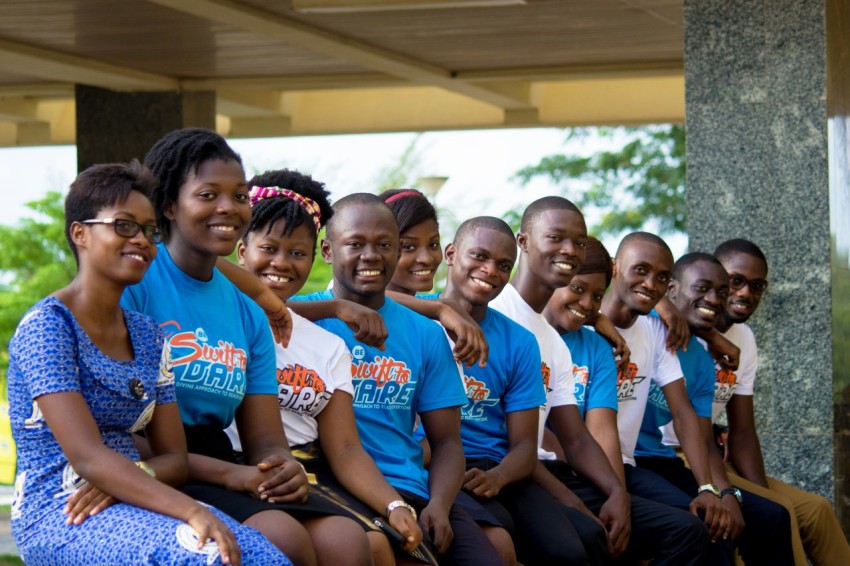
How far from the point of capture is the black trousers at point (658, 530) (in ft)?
18.6

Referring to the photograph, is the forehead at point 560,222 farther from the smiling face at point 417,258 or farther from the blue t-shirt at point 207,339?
the blue t-shirt at point 207,339

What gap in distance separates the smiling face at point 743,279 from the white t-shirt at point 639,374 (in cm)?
56

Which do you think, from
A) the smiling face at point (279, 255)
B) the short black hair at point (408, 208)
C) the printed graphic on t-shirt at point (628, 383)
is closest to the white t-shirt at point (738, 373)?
the printed graphic on t-shirt at point (628, 383)

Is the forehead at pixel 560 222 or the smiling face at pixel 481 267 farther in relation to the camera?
the forehead at pixel 560 222

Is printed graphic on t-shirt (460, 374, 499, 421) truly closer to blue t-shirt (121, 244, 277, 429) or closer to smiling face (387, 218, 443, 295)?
smiling face (387, 218, 443, 295)

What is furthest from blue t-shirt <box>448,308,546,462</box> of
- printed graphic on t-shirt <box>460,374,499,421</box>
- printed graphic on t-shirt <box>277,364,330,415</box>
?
printed graphic on t-shirt <box>277,364,330,415</box>

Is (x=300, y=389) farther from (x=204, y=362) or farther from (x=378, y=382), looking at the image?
(x=204, y=362)

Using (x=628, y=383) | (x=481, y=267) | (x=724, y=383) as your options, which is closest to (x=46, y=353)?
(x=481, y=267)

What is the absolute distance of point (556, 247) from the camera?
5.85 m

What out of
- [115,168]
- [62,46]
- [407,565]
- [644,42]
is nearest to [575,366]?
[407,565]

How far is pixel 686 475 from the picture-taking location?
6512 mm

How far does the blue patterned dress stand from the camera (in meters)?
3.38

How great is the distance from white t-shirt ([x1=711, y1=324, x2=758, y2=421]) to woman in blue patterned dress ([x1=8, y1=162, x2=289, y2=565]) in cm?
374

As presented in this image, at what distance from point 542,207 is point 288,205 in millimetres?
1598
